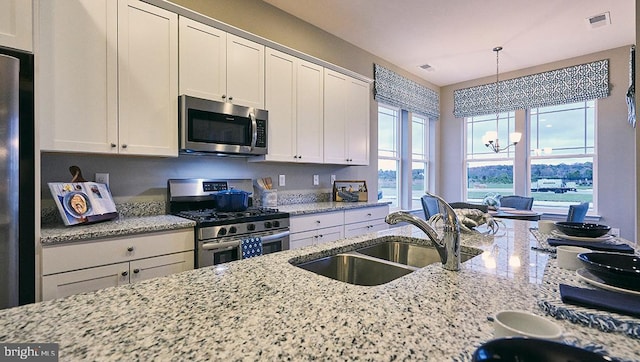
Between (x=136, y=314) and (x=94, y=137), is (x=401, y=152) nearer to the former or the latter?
(x=94, y=137)

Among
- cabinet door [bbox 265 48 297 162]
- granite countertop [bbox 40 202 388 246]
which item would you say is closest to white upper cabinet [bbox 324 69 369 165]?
cabinet door [bbox 265 48 297 162]

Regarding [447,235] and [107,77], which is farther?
[107,77]

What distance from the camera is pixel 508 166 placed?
5.25 metres

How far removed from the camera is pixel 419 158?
563 centimetres

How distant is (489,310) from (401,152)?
4559 mm

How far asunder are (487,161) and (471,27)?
2637 mm

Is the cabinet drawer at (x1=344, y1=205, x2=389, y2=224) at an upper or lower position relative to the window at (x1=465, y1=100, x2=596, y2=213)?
lower

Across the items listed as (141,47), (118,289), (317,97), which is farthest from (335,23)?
(118,289)

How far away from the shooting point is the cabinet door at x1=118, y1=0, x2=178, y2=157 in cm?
216

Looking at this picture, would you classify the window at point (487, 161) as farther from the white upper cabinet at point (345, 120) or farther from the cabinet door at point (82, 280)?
the cabinet door at point (82, 280)

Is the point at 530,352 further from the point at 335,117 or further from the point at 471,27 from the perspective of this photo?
the point at 471,27

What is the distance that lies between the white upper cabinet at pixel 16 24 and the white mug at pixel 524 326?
239 centimetres

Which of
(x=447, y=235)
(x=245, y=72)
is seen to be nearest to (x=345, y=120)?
(x=245, y=72)

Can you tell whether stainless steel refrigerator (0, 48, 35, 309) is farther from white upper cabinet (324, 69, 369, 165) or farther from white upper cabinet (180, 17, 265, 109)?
white upper cabinet (324, 69, 369, 165)
